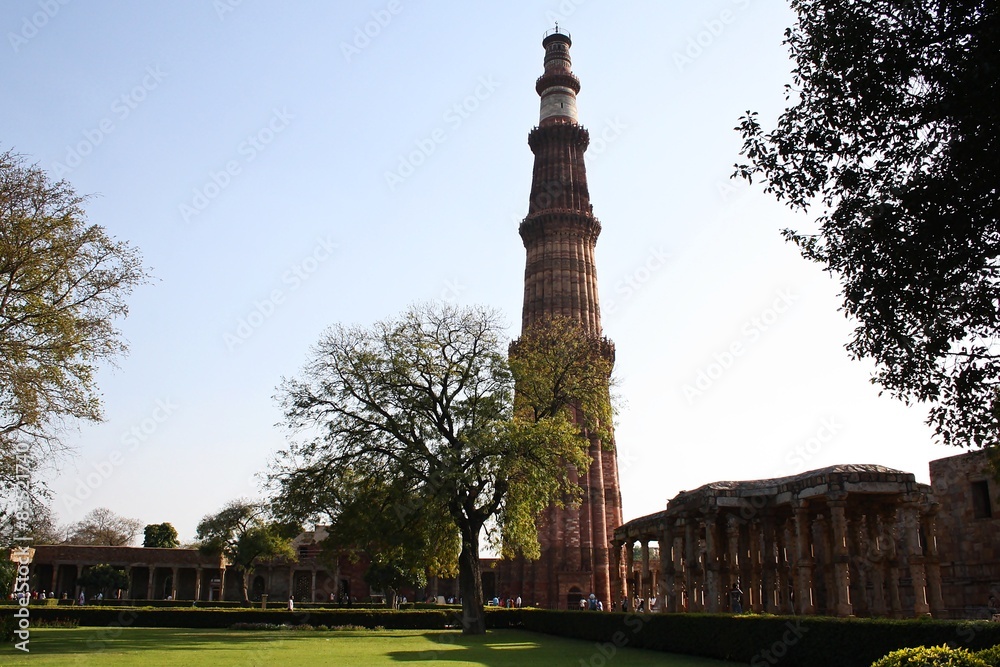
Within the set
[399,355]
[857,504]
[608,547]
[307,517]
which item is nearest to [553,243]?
[608,547]

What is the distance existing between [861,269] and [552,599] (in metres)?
31.6

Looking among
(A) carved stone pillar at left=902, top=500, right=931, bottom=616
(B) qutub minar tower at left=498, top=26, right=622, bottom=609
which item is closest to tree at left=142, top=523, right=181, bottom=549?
(B) qutub minar tower at left=498, top=26, right=622, bottom=609

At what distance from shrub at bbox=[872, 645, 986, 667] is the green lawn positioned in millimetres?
8153

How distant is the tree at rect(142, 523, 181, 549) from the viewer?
6739cm

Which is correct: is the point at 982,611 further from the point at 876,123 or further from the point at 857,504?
the point at 876,123

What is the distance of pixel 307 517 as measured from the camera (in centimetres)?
2564

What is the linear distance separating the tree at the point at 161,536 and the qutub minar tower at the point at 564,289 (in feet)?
121

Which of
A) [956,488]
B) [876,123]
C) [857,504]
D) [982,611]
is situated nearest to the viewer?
[876,123]

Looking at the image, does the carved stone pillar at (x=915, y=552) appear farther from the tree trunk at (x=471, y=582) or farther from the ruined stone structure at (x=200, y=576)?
the ruined stone structure at (x=200, y=576)

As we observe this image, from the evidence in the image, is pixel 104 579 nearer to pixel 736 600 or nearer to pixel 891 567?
pixel 736 600

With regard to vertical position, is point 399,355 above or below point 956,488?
above

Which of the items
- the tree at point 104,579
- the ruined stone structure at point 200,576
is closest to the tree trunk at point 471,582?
the ruined stone structure at point 200,576

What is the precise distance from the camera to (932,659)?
26.1 ft

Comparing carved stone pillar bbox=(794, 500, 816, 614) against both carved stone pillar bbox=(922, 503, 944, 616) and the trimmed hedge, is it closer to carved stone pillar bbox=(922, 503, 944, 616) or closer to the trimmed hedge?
carved stone pillar bbox=(922, 503, 944, 616)
